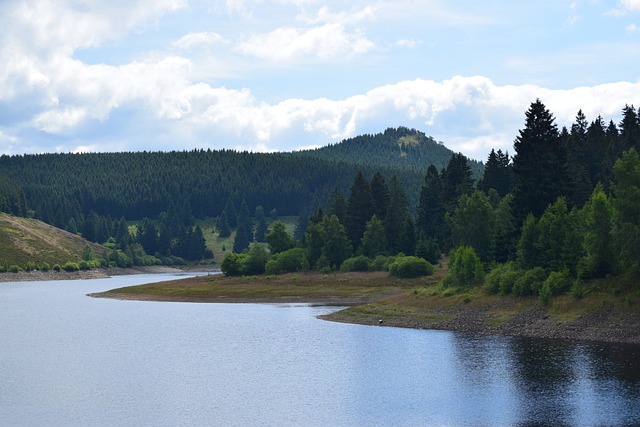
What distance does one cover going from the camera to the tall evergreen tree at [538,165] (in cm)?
11550

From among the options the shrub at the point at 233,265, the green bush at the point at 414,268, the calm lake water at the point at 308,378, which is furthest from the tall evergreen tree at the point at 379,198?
the calm lake water at the point at 308,378

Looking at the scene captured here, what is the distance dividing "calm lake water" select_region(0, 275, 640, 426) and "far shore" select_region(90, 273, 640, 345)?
3911 millimetres

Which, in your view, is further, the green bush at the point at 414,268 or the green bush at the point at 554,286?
the green bush at the point at 414,268

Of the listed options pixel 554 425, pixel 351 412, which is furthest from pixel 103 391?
pixel 554 425

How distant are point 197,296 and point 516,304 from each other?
80814mm

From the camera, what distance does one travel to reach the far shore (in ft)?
274

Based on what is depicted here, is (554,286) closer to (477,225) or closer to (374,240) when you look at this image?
(477,225)

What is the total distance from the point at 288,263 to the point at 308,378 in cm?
11087

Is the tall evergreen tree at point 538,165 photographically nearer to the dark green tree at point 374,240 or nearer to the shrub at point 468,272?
the shrub at point 468,272

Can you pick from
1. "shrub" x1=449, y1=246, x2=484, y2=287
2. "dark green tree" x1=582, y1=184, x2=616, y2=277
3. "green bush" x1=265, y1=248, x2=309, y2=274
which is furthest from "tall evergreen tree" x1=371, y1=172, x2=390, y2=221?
"dark green tree" x1=582, y1=184, x2=616, y2=277

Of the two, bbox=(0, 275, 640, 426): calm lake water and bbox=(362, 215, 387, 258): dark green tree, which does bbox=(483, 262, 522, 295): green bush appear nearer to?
bbox=(0, 275, 640, 426): calm lake water

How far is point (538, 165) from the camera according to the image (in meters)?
117

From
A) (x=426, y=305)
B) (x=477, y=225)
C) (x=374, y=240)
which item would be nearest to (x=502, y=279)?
(x=426, y=305)

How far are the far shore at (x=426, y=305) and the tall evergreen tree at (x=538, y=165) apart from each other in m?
18.0
